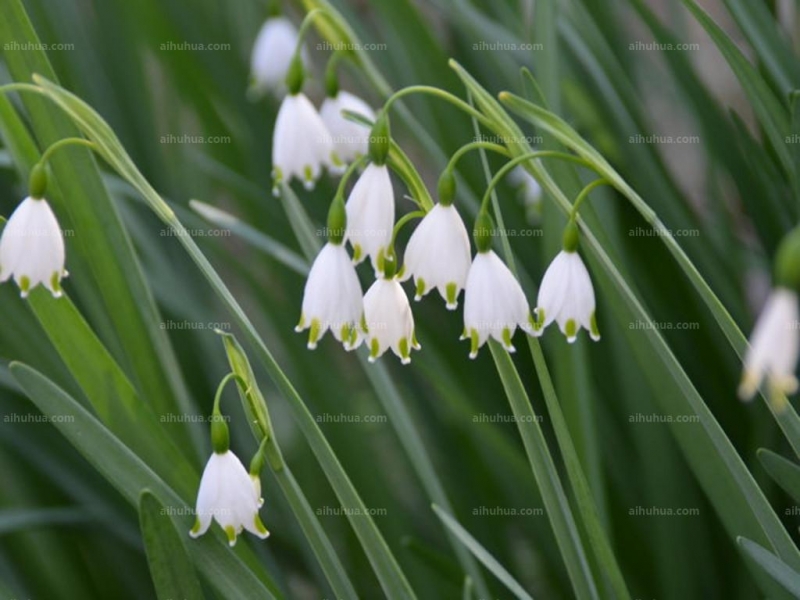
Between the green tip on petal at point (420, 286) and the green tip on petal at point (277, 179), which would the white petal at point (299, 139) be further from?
the green tip on petal at point (420, 286)

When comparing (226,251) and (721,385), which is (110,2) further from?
(721,385)

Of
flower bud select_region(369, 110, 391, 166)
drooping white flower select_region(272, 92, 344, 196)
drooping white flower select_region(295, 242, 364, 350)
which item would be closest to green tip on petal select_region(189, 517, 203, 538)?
drooping white flower select_region(295, 242, 364, 350)

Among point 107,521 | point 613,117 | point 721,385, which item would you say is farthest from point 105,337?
point 721,385

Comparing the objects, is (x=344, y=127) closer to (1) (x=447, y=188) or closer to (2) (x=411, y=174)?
(2) (x=411, y=174)

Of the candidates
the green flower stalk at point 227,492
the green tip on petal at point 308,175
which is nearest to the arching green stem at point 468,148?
the green flower stalk at point 227,492

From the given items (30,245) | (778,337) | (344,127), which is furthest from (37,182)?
(778,337)
